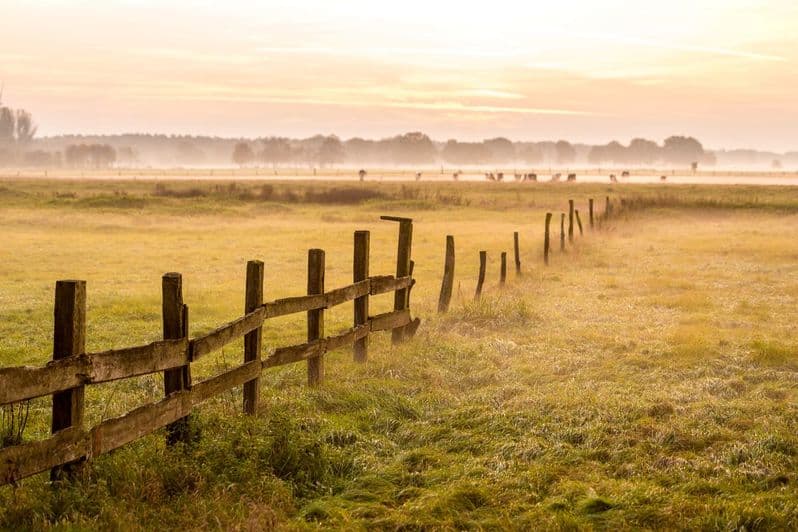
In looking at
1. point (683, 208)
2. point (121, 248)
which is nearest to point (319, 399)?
point (121, 248)

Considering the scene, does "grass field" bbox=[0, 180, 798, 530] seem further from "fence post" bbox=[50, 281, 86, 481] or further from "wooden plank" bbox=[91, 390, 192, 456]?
"fence post" bbox=[50, 281, 86, 481]

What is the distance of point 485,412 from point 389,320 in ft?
11.9

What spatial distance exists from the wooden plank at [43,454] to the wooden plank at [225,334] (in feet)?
4.63

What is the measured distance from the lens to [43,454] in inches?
242

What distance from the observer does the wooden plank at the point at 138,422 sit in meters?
6.65

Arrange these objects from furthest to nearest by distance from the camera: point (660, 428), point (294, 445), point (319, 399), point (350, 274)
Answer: point (350, 274) → point (319, 399) → point (660, 428) → point (294, 445)

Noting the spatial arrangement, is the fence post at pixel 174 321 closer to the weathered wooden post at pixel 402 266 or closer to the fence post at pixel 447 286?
the weathered wooden post at pixel 402 266

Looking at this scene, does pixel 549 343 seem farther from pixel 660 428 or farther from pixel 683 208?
pixel 683 208

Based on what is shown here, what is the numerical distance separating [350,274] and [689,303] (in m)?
11.6

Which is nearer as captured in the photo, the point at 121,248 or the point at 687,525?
the point at 687,525

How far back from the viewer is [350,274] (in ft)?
90.7

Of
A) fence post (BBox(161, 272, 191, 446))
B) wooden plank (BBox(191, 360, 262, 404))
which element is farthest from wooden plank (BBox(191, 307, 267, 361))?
wooden plank (BBox(191, 360, 262, 404))

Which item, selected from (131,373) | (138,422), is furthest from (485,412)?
(131,373)

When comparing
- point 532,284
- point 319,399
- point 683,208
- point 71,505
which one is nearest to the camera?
point 71,505
